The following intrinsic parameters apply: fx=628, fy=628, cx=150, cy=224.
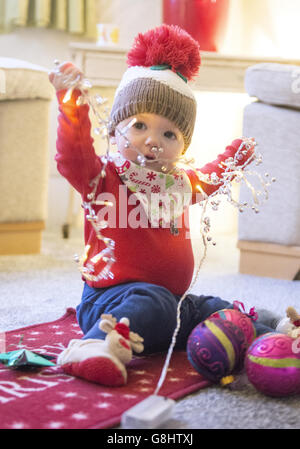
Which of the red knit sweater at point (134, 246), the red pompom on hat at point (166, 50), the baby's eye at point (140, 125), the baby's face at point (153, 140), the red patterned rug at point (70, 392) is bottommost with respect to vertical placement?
the red patterned rug at point (70, 392)

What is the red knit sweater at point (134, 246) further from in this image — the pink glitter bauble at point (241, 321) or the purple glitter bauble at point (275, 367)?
the purple glitter bauble at point (275, 367)

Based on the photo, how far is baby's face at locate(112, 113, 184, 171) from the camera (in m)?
1.07

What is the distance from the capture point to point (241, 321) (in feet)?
3.28

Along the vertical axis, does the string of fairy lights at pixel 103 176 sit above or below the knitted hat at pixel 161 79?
below

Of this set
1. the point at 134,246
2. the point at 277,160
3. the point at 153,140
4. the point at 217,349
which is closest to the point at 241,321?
the point at 217,349

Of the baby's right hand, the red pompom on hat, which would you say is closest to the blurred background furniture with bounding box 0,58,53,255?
the red pompom on hat

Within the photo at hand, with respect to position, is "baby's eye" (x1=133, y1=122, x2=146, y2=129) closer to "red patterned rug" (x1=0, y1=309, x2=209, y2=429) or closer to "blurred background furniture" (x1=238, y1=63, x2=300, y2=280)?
"red patterned rug" (x1=0, y1=309, x2=209, y2=429)

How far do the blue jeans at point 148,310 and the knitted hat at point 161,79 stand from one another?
0.29 meters

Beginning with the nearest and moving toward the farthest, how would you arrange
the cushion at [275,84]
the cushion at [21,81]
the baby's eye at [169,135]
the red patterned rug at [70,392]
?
the red patterned rug at [70,392] < the baby's eye at [169,135] < the cushion at [275,84] < the cushion at [21,81]

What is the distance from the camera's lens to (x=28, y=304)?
4.63 feet

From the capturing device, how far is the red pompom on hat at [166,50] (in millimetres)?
1116

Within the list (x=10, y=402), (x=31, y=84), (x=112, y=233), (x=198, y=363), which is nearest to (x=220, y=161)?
(x=112, y=233)

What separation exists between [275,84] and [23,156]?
815 mm

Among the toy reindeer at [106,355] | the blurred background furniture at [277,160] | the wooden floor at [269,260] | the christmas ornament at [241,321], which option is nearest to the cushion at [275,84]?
the blurred background furniture at [277,160]
